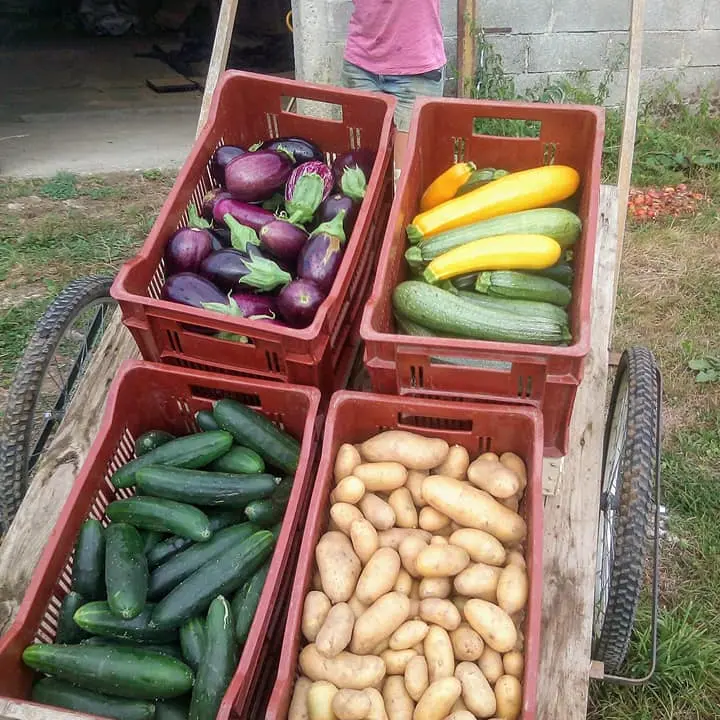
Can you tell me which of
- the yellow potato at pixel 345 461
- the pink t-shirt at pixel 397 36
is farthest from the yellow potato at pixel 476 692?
the pink t-shirt at pixel 397 36

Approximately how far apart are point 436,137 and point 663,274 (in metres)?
2.10

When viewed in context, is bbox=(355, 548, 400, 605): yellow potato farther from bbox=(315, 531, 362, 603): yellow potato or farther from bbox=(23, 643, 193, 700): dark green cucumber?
bbox=(23, 643, 193, 700): dark green cucumber

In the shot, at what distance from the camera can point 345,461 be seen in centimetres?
159

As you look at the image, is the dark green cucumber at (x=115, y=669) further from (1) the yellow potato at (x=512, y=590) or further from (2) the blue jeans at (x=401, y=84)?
(2) the blue jeans at (x=401, y=84)

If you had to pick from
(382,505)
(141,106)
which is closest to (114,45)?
(141,106)

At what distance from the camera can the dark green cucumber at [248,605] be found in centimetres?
146

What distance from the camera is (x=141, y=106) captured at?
278 inches

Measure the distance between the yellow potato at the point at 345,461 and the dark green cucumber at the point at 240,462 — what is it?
0.21 m

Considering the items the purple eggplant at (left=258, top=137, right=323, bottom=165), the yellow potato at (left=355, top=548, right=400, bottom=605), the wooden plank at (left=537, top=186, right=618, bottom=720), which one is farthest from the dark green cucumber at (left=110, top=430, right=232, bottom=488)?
the purple eggplant at (left=258, top=137, right=323, bottom=165)

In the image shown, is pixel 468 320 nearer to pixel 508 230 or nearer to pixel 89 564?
pixel 508 230

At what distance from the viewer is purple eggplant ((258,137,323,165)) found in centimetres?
225

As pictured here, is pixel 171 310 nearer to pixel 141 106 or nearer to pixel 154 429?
pixel 154 429

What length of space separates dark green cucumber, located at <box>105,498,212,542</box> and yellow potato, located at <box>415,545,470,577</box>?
47 centimetres

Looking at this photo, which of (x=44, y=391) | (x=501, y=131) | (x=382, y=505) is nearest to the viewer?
(x=382, y=505)
